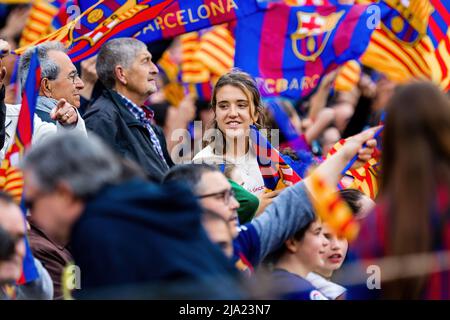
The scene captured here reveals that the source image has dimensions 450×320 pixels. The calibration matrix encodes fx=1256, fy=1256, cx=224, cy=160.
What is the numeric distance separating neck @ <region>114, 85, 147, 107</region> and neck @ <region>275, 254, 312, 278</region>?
2462 millimetres

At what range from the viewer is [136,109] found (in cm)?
806

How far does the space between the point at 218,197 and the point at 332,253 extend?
1.04 m

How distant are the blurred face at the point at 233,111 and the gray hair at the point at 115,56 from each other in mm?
633

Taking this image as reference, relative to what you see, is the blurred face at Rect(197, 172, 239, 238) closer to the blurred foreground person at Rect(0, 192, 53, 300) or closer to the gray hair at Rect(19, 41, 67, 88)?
the blurred foreground person at Rect(0, 192, 53, 300)

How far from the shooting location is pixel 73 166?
174 inches

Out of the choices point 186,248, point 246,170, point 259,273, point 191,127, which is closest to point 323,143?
point 191,127

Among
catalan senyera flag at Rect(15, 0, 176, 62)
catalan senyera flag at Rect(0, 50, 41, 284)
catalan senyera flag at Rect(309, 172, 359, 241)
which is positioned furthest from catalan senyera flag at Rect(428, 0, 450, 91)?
catalan senyera flag at Rect(309, 172, 359, 241)

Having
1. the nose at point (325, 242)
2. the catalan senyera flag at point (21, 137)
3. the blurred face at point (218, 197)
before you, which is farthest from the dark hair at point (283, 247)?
the catalan senyera flag at point (21, 137)

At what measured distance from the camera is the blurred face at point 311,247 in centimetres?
607

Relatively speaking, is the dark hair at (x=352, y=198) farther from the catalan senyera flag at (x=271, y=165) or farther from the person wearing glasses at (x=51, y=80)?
the person wearing glasses at (x=51, y=80)

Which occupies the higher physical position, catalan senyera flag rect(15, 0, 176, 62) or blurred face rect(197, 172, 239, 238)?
catalan senyera flag rect(15, 0, 176, 62)

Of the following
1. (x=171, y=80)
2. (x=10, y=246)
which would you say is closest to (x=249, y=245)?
(x=10, y=246)

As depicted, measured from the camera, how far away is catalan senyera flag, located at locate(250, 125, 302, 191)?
7.86 meters

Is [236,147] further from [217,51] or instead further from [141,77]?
[217,51]
